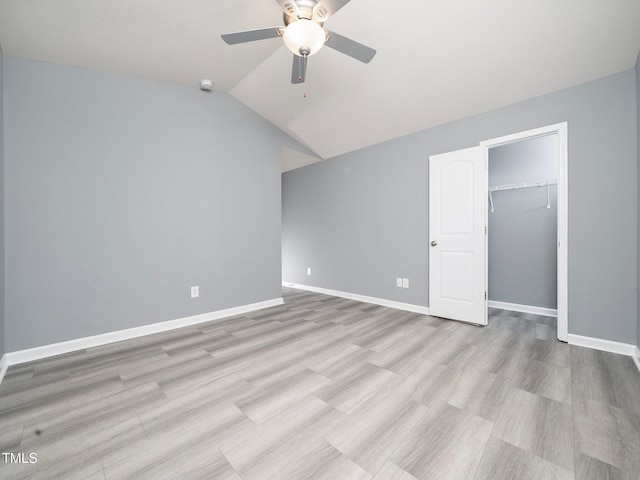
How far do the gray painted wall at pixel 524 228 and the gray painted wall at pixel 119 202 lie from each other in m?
3.54

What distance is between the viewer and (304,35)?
1.67 metres

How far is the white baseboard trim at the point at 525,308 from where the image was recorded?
11.2 feet

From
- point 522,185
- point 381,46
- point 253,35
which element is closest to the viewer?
point 253,35

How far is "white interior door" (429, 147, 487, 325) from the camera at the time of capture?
306 cm

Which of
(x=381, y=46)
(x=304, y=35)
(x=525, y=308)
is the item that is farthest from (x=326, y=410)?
(x=525, y=308)

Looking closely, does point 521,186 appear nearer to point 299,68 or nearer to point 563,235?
point 563,235

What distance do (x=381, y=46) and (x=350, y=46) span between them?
2.77ft

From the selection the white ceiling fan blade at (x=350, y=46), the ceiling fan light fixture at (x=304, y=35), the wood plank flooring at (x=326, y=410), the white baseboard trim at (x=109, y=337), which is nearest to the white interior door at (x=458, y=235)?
the wood plank flooring at (x=326, y=410)

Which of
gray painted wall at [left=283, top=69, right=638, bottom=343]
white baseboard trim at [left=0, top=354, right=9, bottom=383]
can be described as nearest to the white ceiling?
gray painted wall at [left=283, top=69, right=638, bottom=343]

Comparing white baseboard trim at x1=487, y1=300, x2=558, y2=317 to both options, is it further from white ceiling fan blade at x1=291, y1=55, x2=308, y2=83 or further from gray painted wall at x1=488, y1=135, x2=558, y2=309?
white ceiling fan blade at x1=291, y1=55, x2=308, y2=83

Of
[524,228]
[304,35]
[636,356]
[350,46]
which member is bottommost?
[636,356]

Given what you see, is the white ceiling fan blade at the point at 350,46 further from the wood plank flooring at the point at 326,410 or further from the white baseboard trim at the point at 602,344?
the white baseboard trim at the point at 602,344

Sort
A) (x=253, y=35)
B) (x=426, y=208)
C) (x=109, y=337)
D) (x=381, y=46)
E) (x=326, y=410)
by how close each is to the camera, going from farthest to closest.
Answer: (x=426, y=208)
(x=109, y=337)
(x=381, y=46)
(x=253, y=35)
(x=326, y=410)

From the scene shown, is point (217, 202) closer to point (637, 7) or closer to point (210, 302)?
point (210, 302)
